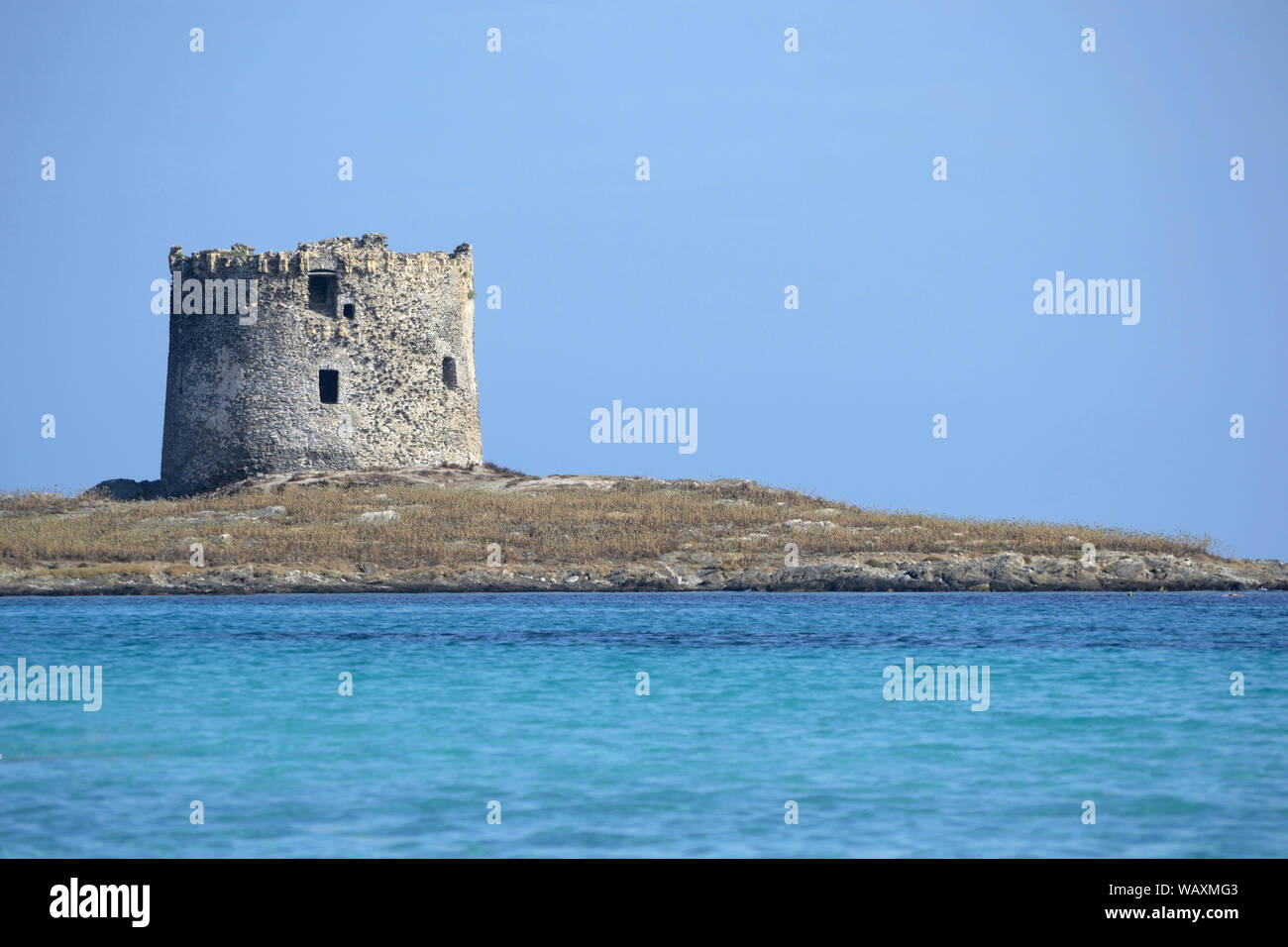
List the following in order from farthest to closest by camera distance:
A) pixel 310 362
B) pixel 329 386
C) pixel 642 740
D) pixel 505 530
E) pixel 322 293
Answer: pixel 322 293 < pixel 329 386 < pixel 310 362 < pixel 505 530 < pixel 642 740

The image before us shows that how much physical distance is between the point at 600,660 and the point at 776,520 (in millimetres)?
18483

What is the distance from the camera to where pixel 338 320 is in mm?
45062

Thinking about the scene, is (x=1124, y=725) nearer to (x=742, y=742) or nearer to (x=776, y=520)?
(x=742, y=742)

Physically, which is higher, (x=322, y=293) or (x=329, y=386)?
(x=322, y=293)

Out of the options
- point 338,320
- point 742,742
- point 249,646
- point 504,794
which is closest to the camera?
point 504,794

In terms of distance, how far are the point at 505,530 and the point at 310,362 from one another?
10.1m

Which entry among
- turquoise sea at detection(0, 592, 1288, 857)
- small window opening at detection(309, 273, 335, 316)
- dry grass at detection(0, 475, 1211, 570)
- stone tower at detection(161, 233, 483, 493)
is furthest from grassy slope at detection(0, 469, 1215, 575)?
turquoise sea at detection(0, 592, 1288, 857)

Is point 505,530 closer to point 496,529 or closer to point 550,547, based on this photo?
point 496,529

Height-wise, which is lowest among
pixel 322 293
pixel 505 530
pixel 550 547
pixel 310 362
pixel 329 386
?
pixel 550 547

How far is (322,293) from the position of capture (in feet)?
150

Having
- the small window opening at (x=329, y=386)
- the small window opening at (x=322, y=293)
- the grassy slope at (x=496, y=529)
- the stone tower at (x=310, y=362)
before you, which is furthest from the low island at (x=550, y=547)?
the small window opening at (x=322, y=293)

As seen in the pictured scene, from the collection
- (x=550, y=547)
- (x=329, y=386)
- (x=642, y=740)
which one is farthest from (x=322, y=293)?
(x=642, y=740)

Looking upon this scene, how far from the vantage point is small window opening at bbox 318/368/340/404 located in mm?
45156
